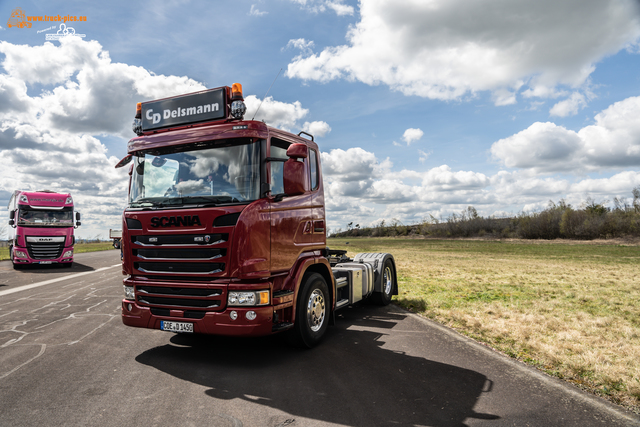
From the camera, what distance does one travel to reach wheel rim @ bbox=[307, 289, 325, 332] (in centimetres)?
566

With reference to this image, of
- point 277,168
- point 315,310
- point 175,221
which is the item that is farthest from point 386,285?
point 175,221

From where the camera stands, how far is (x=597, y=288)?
39.0 ft

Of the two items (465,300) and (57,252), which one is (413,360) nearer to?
(465,300)

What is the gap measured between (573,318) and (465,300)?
99.7 inches

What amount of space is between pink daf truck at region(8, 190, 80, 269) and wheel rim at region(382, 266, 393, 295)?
53.3 feet

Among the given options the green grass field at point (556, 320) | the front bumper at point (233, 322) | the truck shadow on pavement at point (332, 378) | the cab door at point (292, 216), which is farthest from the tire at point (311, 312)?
the green grass field at point (556, 320)

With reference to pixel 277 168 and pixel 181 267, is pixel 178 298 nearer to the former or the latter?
pixel 181 267

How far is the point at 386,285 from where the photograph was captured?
→ 9.41 metres

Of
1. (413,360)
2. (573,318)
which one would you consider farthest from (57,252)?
(573,318)

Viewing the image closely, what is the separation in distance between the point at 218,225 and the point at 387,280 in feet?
19.1

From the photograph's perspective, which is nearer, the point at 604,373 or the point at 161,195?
the point at 604,373

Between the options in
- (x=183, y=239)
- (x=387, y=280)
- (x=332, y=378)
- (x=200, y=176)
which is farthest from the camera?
(x=387, y=280)

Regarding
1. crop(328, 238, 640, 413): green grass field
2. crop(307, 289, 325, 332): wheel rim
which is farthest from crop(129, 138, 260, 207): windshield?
crop(328, 238, 640, 413): green grass field

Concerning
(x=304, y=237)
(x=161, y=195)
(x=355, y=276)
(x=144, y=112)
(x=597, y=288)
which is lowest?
(x=597, y=288)
